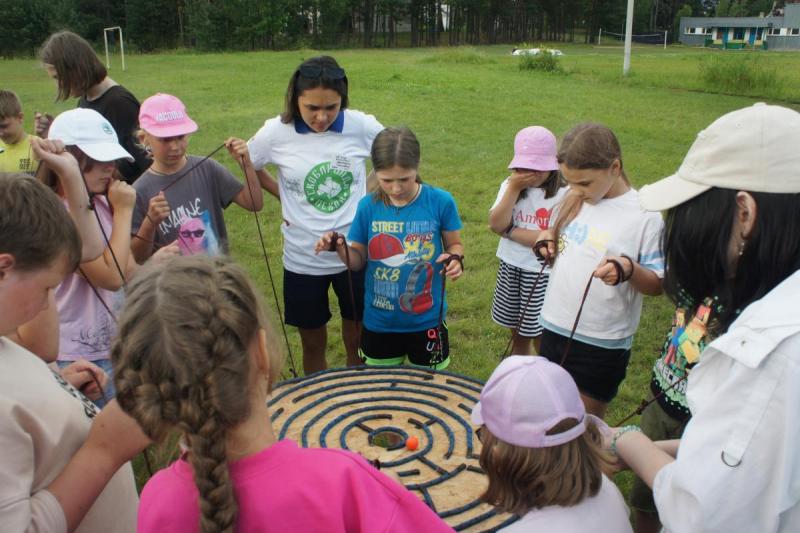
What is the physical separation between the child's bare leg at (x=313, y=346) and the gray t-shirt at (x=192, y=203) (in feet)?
2.04

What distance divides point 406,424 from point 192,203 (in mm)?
1553

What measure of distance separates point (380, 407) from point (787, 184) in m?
1.40

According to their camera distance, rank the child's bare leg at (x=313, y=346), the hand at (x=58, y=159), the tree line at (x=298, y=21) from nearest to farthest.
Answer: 1. the hand at (x=58, y=159)
2. the child's bare leg at (x=313, y=346)
3. the tree line at (x=298, y=21)

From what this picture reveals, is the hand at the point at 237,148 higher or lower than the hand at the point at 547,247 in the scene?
higher

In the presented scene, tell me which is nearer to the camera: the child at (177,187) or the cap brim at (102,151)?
the cap brim at (102,151)

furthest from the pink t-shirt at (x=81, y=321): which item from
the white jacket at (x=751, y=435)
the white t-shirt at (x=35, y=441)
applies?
the white jacket at (x=751, y=435)

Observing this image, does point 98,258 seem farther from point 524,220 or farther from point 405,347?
point 524,220

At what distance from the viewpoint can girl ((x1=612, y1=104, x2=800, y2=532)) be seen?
1.04 m

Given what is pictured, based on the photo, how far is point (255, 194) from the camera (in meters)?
3.14

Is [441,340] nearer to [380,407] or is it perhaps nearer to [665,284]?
[380,407]

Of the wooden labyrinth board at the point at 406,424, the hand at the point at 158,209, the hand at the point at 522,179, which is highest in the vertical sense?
the hand at the point at 522,179

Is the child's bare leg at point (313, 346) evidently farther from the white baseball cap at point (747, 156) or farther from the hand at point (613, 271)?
the white baseball cap at point (747, 156)

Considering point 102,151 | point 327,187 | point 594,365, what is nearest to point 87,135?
point 102,151

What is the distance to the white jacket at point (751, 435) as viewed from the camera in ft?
3.35
